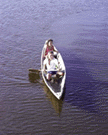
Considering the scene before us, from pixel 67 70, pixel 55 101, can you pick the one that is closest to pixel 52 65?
pixel 67 70

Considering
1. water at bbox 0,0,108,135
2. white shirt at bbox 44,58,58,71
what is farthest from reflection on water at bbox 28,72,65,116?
white shirt at bbox 44,58,58,71

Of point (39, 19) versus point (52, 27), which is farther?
point (39, 19)

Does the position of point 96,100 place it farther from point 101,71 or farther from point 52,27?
point 52,27

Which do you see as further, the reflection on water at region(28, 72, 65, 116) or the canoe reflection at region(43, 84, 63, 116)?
the reflection on water at region(28, 72, 65, 116)

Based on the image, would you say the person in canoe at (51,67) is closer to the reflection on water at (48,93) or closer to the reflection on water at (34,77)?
the reflection on water at (48,93)

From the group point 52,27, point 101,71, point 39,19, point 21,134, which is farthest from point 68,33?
point 21,134

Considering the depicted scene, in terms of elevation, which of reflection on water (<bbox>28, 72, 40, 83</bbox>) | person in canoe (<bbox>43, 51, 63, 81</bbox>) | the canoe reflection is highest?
person in canoe (<bbox>43, 51, 63, 81</bbox>)

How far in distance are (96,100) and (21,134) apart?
382 centimetres

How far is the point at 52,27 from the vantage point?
1842cm

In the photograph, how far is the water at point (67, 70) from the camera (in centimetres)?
873

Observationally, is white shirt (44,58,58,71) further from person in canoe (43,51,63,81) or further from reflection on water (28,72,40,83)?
reflection on water (28,72,40,83)

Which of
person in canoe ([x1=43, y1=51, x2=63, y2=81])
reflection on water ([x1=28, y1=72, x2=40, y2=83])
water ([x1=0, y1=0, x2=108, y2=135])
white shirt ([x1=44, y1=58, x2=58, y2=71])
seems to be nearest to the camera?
water ([x1=0, y1=0, x2=108, y2=135])

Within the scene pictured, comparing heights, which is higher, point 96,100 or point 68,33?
point 68,33

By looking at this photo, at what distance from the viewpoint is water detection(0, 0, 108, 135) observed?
8734 millimetres
